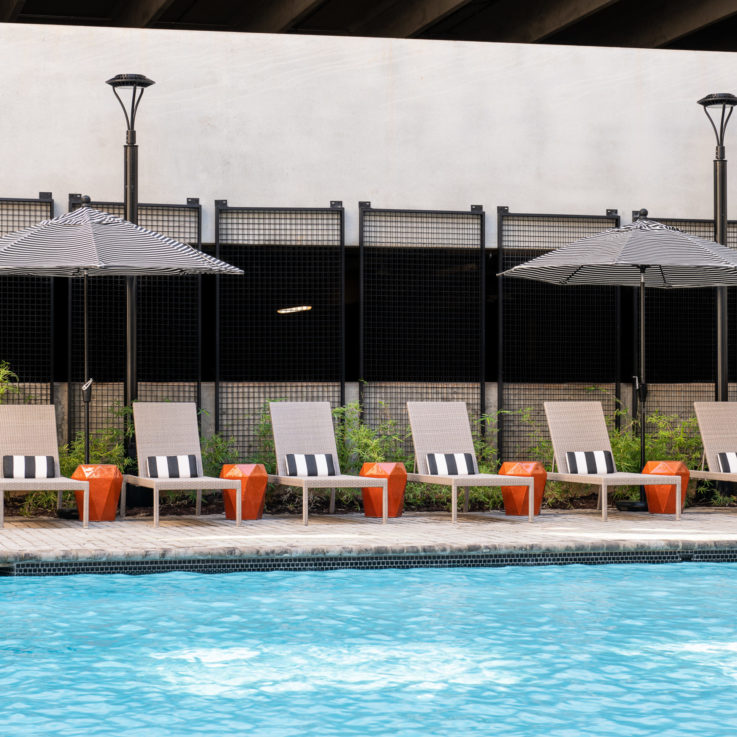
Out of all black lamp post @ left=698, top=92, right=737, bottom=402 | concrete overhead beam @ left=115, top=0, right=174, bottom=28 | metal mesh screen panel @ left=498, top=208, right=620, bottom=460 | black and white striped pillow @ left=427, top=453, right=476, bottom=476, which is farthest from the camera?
concrete overhead beam @ left=115, top=0, right=174, bottom=28

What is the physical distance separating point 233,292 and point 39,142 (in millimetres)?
2286

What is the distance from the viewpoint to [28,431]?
9.99m

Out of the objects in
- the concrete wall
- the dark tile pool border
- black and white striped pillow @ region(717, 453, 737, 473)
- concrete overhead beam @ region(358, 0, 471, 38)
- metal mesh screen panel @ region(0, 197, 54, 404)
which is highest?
concrete overhead beam @ region(358, 0, 471, 38)

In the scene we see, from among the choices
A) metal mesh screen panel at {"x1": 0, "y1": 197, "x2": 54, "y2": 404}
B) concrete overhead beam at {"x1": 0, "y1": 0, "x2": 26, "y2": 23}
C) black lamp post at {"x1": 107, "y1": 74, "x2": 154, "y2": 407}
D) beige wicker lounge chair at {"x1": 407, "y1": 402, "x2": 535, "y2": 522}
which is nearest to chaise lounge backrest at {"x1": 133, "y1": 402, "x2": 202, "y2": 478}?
black lamp post at {"x1": 107, "y1": 74, "x2": 154, "y2": 407}

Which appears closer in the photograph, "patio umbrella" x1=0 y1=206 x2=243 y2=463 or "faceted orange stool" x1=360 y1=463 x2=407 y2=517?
"patio umbrella" x1=0 y1=206 x2=243 y2=463

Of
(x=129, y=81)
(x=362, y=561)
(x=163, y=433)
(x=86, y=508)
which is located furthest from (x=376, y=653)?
(x=129, y=81)

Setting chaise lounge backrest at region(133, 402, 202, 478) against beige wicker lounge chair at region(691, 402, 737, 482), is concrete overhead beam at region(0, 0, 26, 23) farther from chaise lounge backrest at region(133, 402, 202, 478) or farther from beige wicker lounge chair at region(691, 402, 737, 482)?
beige wicker lounge chair at region(691, 402, 737, 482)

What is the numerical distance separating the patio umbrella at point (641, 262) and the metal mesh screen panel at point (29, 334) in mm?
4237

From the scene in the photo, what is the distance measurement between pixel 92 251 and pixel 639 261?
175 inches

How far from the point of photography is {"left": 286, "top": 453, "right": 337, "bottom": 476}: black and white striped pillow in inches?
406

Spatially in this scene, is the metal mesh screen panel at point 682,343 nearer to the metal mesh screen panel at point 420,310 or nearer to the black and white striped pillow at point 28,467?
the metal mesh screen panel at point 420,310

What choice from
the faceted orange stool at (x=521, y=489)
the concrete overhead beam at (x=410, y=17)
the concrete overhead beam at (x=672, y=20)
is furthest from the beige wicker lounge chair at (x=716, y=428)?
the concrete overhead beam at (x=672, y=20)

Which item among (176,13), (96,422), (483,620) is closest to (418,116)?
(96,422)

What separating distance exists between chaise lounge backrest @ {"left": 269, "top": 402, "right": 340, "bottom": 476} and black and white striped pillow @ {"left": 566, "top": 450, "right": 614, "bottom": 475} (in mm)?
2103
